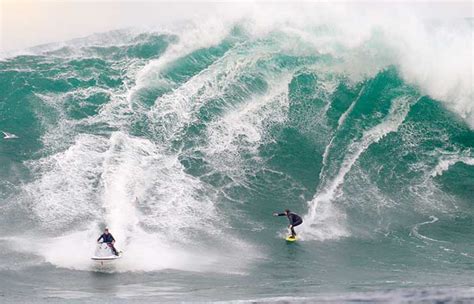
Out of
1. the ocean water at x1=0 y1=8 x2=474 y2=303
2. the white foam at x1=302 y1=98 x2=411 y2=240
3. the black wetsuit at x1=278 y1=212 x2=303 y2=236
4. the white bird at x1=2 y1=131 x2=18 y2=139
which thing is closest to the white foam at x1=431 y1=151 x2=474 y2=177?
the ocean water at x1=0 y1=8 x2=474 y2=303

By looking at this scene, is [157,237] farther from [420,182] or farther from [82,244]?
[420,182]

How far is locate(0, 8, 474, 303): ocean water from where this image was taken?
16656 mm

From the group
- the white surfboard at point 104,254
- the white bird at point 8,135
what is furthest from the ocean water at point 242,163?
the white bird at point 8,135

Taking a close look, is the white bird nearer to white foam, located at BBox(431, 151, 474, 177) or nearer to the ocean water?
the ocean water

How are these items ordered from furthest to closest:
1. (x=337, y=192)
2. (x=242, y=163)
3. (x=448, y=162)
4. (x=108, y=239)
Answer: (x=448, y=162) < (x=242, y=163) < (x=337, y=192) < (x=108, y=239)

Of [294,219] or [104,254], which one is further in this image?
[294,219]

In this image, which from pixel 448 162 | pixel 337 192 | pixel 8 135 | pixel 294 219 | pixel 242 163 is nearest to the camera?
pixel 294 219

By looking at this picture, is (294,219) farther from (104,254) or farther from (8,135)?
(8,135)

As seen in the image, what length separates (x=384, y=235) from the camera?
19.9 m

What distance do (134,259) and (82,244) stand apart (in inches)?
69.8

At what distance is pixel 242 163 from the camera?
24406 millimetres

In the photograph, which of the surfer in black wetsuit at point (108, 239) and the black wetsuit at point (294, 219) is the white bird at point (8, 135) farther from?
the black wetsuit at point (294, 219)

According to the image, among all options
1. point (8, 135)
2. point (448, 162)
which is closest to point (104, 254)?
point (8, 135)

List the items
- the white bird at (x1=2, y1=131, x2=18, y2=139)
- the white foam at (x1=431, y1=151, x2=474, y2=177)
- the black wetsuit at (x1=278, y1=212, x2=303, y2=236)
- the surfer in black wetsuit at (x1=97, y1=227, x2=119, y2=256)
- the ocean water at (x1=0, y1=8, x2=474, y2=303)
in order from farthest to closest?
the white bird at (x1=2, y1=131, x2=18, y2=139), the white foam at (x1=431, y1=151, x2=474, y2=177), the black wetsuit at (x1=278, y1=212, x2=303, y2=236), the surfer in black wetsuit at (x1=97, y1=227, x2=119, y2=256), the ocean water at (x1=0, y1=8, x2=474, y2=303)
